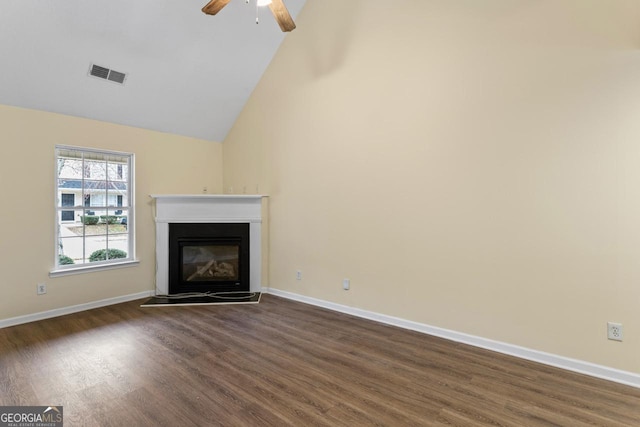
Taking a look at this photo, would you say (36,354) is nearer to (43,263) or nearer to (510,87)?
(43,263)

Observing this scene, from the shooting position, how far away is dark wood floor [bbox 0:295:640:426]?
6.57 ft

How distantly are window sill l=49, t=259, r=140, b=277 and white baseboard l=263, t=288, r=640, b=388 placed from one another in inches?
112

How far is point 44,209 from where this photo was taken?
3.72 meters

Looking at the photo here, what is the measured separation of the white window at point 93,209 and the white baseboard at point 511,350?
3.07 m

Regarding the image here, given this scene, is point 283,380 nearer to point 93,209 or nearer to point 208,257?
point 208,257

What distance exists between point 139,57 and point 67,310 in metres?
3.15

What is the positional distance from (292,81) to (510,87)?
106 inches

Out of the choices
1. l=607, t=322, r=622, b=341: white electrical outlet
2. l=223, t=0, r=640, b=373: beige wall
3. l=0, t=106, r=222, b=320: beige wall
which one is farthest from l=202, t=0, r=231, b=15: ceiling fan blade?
l=607, t=322, r=622, b=341: white electrical outlet

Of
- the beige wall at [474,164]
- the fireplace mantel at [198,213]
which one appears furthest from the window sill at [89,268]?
the beige wall at [474,164]

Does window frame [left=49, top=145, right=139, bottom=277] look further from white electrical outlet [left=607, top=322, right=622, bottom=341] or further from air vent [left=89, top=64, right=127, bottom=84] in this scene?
white electrical outlet [left=607, top=322, right=622, bottom=341]

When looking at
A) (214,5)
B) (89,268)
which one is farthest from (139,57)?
(89,268)

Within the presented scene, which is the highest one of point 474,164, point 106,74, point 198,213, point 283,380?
point 106,74

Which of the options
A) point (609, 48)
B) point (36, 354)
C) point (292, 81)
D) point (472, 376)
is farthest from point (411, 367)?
point (292, 81)

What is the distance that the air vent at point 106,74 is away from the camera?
11.9ft
